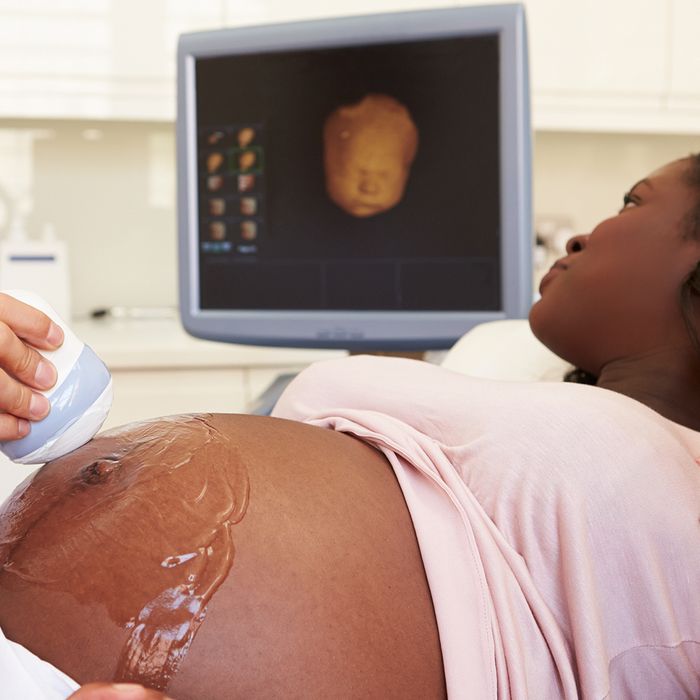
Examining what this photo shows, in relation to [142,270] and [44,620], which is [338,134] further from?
[142,270]

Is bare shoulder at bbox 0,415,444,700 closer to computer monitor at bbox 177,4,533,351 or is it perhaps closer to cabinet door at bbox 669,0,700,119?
computer monitor at bbox 177,4,533,351

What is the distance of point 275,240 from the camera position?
1.65m

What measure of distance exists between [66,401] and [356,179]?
1.03m

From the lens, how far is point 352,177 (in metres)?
1.60

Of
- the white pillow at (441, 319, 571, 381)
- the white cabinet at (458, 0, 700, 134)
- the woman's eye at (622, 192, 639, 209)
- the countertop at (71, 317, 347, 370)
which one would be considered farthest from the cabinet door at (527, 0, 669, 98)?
the woman's eye at (622, 192, 639, 209)

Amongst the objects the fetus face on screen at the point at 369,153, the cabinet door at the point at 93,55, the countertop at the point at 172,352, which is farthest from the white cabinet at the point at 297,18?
the fetus face on screen at the point at 369,153

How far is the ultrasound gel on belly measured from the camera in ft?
2.13

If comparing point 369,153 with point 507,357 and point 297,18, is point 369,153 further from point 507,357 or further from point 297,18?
point 297,18

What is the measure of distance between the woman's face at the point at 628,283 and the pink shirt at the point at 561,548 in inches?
9.2

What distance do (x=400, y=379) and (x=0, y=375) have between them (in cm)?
37

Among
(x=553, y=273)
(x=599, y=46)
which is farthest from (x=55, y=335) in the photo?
(x=599, y=46)

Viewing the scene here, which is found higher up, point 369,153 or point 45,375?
point 369,153

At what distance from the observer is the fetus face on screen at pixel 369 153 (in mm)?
1559

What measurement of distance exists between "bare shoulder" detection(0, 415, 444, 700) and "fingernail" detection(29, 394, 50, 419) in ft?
0.22
